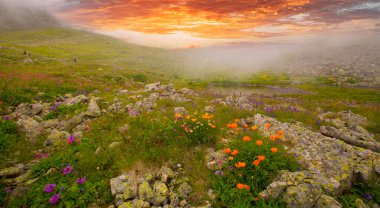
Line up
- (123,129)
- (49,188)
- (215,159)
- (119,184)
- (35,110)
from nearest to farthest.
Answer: (49,188) → (119,184) → (215,159) → (123,129) → (35,110)

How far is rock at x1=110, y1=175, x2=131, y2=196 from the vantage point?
4.74 meters

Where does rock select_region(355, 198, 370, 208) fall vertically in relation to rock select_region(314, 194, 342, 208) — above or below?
below

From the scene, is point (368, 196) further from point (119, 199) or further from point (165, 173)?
point (119, 199)

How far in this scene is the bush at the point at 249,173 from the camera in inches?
168

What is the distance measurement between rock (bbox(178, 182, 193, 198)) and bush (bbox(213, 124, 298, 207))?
0.65 meters

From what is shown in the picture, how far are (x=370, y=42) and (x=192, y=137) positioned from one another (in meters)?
276

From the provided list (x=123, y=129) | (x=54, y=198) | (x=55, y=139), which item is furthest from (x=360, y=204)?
(x=55, y=139)

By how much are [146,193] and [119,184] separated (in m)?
0.81

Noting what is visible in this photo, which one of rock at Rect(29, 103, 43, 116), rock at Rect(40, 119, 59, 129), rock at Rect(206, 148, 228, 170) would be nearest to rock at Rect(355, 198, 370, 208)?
rock at Rect(206, 148, 228, 170)

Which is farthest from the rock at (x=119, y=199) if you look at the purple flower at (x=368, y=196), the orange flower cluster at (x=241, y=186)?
the purple flower at (x=368, y=196)

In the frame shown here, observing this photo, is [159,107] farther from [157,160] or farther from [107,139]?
[157,160]

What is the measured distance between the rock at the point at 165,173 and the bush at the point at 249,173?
1.23 meters

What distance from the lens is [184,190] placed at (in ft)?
15.5

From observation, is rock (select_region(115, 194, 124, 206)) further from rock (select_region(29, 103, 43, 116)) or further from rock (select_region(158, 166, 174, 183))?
rock (select_region(29, 103, 43, 116))
